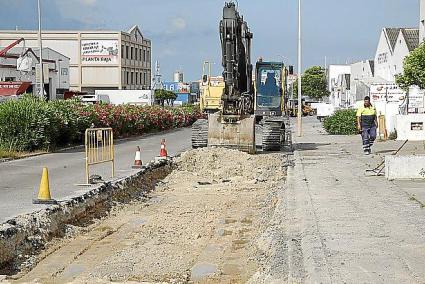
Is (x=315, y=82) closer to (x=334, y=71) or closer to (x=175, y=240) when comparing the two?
(x=334, y=71)

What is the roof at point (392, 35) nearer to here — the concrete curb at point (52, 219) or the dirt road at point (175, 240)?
the dirt road at point (175, 240)

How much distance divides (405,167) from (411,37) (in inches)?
1835

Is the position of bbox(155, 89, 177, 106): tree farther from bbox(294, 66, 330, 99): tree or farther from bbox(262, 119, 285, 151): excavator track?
bbox(262, 119, 285, 151): excavator track

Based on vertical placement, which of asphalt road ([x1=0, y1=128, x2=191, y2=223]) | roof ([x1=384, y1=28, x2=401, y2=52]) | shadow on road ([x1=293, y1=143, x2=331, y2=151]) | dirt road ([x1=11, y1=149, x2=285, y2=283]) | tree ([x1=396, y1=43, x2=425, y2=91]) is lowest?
dirt road ([x1=11, y1=149, x2=285, y2=283])

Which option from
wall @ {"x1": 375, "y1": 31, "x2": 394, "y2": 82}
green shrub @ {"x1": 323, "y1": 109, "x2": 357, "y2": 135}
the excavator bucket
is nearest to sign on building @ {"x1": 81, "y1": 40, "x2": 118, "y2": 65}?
wall @ {"x1": 375, "y1": 31, "x2": 394, "y2": 82}

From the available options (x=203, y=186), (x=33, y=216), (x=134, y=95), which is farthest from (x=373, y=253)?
(x=134, y=95)

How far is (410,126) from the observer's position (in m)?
29.9

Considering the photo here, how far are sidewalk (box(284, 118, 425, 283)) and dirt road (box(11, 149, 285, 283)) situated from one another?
0.71 m

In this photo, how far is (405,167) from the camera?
15.2 meters

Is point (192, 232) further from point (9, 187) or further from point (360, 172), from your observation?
point (360, 172)

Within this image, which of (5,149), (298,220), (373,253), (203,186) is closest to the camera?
Result: (373,253)

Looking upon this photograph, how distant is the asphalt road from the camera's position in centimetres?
1284

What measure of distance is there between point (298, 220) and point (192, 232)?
5.44 ft

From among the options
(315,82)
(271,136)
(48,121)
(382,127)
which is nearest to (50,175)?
(48,121)
